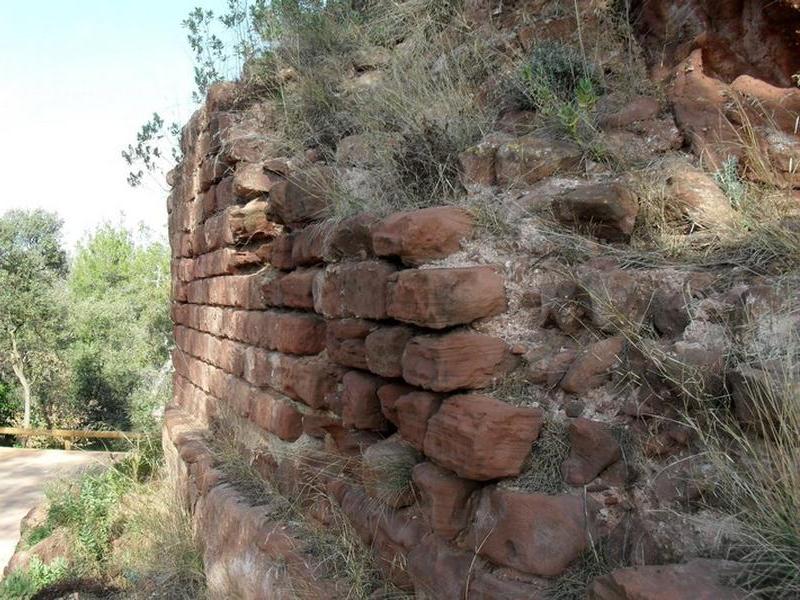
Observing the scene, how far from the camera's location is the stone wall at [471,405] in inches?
66.7

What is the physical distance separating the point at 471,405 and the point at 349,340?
92cm

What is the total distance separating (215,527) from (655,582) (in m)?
2.82

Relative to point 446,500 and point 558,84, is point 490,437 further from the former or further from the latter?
point 558,84

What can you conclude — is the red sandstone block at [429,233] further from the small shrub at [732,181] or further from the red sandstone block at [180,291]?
the red sandstone block at [180,291]

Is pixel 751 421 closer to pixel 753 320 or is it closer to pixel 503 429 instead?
pixel 753 320

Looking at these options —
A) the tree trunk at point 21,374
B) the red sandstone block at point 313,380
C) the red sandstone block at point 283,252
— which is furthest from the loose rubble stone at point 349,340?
the tree trunk at point 21,374

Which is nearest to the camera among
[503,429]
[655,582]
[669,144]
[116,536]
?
[655,582]

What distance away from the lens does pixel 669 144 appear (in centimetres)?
250

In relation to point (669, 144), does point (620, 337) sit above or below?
below

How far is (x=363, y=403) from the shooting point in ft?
8.59

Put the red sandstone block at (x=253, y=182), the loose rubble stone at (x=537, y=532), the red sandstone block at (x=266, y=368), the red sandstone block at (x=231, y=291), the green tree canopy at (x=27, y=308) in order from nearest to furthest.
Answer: the loose rubble stone at (x=537, y=532) → the red sandstone block at (x=266, y=368) → the red sandstone block at (x=231, y=291) → the red sandstone block at (x=253, y=182) → the green tree canopy at (x=27, y=308)

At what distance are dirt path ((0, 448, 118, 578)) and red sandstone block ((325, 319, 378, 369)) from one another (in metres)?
5.02

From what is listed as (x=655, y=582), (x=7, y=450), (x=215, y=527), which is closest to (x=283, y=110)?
(x=215, y=527)

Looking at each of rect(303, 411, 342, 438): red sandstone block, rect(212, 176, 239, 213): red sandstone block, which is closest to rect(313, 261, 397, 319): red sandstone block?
rect(303, 411, 342, 438): red sandstone block
